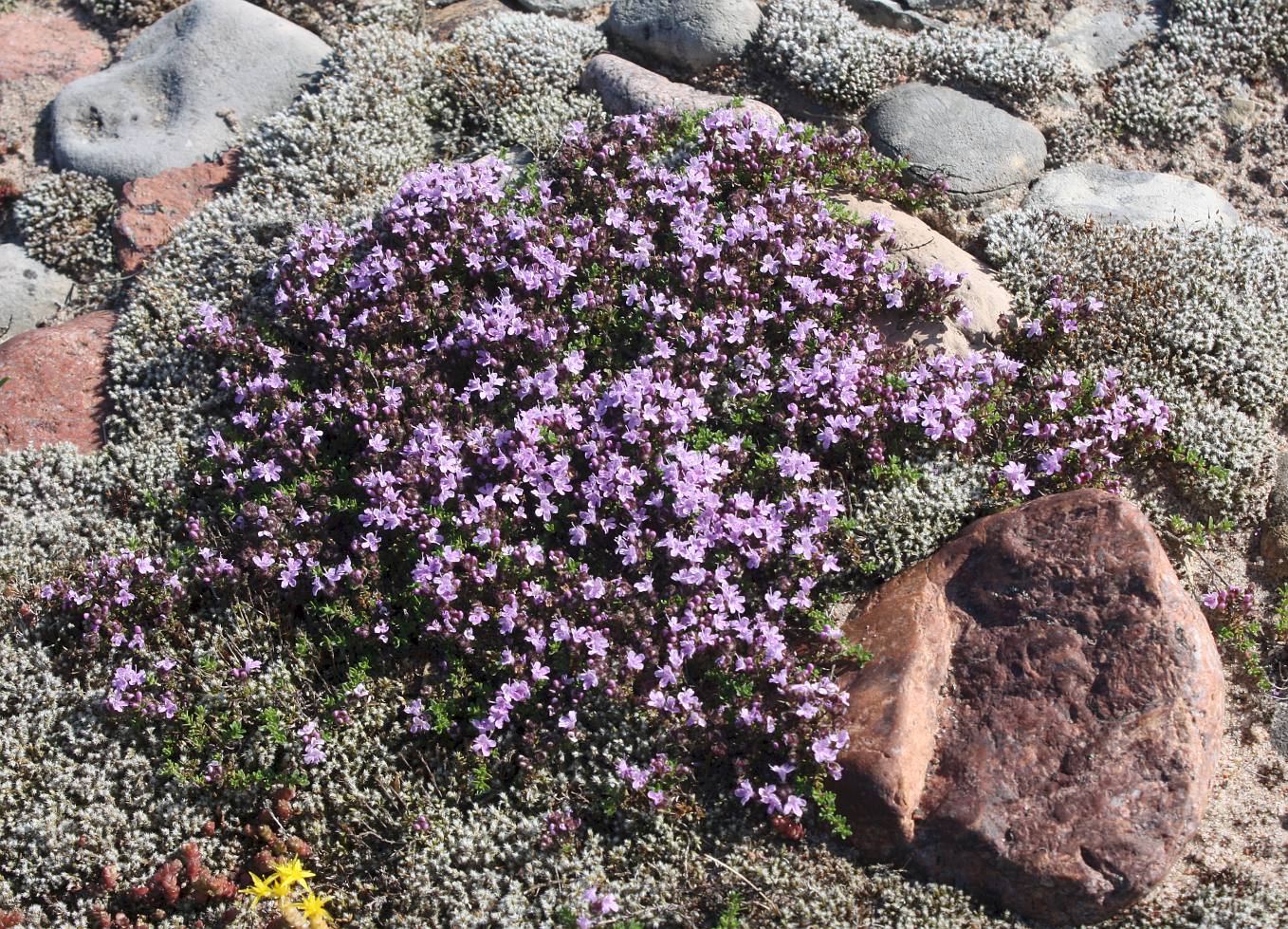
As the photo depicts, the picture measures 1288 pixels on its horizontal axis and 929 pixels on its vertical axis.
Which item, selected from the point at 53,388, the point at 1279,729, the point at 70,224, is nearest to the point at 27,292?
the point at 70,224

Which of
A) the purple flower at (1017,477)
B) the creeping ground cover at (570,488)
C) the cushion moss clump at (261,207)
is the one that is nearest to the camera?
the creeping ground cover at (570,488)

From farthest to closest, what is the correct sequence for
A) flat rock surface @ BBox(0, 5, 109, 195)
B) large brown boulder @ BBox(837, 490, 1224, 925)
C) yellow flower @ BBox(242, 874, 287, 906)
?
flat rock surface @ BBox(0, 5, 109, 195)
large brown boulder @ BBox(837, 490, 1224, 925)
yellow flower @ BBox(242, 874, 287, 906)

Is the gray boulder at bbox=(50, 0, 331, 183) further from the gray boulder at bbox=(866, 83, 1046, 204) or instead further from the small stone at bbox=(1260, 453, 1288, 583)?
the small stone at bbox=(1260, 453, 1288, 583)

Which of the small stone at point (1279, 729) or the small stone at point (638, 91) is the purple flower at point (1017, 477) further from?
the small stone at point (638, 91)

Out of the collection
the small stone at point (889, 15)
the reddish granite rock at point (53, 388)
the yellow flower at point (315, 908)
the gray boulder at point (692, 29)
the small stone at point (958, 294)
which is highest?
the small stone at point (889, 15)

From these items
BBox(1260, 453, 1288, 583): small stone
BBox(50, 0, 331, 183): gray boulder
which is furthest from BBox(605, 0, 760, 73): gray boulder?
BBox(1260, 453, 1288, 583): small stone

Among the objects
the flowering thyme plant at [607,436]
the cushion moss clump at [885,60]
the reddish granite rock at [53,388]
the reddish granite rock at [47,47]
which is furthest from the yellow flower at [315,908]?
the reddish granite rock at [47,47]

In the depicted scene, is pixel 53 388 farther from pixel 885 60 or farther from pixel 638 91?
pixel 885 60

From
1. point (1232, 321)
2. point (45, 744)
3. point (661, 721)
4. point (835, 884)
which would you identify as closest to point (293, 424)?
point (45, 744)
